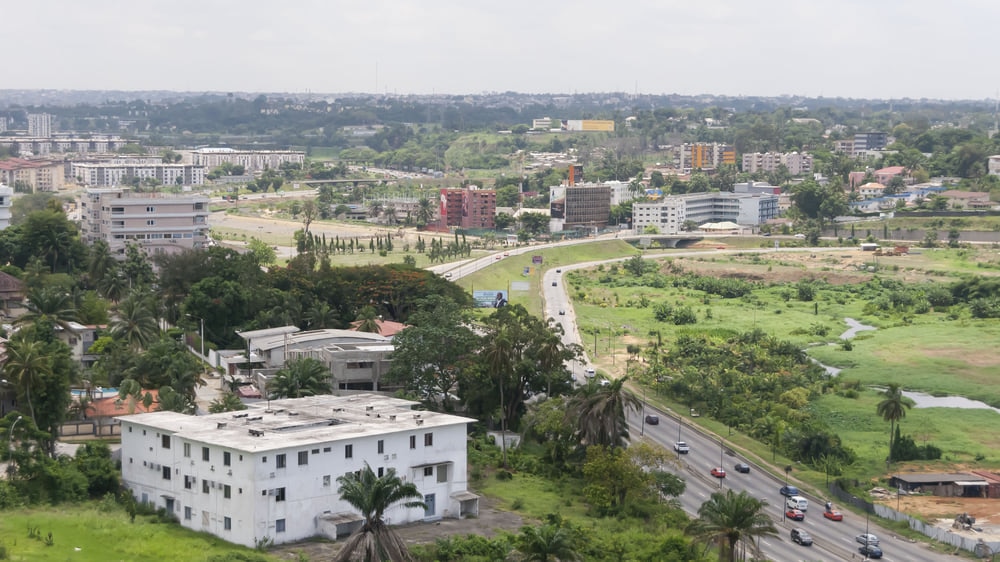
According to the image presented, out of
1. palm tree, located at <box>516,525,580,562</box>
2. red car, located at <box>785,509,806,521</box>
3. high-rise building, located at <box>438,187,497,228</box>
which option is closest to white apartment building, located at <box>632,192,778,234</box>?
high-rise building, located at <box>438,187,497,228</box>

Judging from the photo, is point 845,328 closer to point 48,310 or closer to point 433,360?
point 433,360

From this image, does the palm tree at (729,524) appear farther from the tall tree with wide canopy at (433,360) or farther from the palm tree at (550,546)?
the tall tree with wide canopy at (433,360)

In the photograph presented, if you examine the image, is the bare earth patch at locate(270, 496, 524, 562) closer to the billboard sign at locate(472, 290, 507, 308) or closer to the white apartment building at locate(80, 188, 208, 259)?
the billboard sign at locate(472, 290, 507, 308)

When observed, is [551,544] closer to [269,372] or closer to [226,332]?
[269,372]

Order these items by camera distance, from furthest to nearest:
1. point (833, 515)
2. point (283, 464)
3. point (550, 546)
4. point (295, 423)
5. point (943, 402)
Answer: point (943, 402)
point (833, 515)
point (295, 423)
point (283, 464)
point (550, 546)

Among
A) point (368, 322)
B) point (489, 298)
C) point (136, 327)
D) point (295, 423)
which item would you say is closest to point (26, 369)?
point (295, 423)

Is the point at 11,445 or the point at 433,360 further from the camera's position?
the point at 433,360
